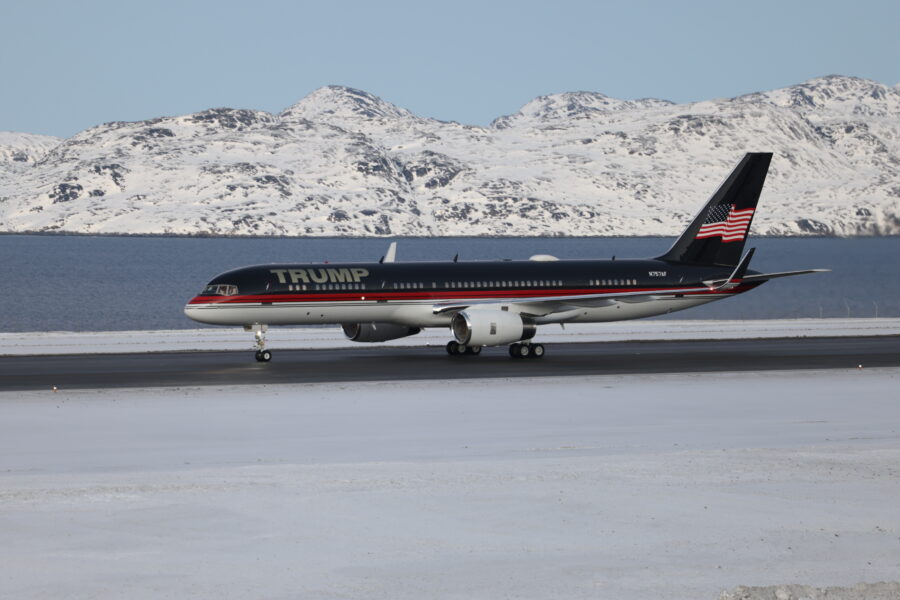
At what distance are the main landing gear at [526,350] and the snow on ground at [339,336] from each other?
7.58 meters

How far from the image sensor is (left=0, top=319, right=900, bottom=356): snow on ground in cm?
5591

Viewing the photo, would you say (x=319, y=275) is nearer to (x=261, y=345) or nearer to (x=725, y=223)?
(x=261, y=345)

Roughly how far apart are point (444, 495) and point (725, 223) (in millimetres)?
40582

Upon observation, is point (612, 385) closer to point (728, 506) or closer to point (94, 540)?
point (728, 506)

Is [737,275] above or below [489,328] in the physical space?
above

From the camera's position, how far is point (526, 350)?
164 ft

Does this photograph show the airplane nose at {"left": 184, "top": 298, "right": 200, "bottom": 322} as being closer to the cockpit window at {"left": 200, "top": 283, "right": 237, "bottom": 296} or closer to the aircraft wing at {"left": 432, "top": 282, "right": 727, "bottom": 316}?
the cockpit window at {"left": 200, "top": 283, "right": 237, "bottom": 296}

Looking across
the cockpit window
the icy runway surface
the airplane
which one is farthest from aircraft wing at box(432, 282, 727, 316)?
the icy runway surface

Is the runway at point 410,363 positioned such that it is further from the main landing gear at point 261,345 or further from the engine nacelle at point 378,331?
the engine nacelle at point 378,331

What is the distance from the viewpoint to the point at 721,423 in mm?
30531

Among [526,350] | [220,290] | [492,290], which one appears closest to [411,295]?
[492,290]

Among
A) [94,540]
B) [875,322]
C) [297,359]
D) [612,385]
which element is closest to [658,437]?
[612,385]

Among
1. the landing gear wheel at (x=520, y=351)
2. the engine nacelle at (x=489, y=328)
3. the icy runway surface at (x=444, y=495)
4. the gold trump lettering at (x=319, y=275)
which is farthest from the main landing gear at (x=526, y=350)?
the icy runway surface at (x=444, y=495)

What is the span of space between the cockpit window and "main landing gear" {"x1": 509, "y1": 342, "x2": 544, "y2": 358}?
1143 cm
